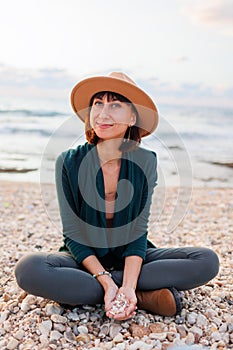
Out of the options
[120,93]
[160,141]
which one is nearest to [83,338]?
[120,93]

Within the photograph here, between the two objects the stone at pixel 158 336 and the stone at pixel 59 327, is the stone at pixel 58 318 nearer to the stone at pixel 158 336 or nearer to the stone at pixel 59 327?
the stone at pixel 59 327

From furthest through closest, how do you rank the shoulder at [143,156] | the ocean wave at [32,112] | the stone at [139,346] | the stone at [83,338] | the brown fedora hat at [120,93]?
the ocean wave at [32,112], the shoulder at [143,156], the brown fedora hat at [120,93], the stone at [83,338], the stone at [139,346]

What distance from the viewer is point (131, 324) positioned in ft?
9.88

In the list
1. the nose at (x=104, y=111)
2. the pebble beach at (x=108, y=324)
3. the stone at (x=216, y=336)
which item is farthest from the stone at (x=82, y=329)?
the nose at (x=104, y=111)

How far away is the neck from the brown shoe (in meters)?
0.93

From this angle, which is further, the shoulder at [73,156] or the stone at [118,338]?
the shoulder at [73,156]

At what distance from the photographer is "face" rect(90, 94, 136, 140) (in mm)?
3254

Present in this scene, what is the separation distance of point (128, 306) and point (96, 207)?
0.70 m

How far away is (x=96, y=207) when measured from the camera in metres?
3.33

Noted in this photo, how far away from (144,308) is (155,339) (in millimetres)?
307

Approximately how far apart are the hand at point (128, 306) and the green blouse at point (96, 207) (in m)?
0.27

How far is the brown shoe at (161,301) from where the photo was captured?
119 inches

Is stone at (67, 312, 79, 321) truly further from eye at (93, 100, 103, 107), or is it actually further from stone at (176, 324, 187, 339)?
eye at (93, 100, 103, 107)

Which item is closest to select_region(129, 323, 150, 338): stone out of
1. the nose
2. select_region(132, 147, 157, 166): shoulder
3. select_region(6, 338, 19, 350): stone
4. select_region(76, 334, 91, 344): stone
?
select_region(76, 334, 91, 344): stone
